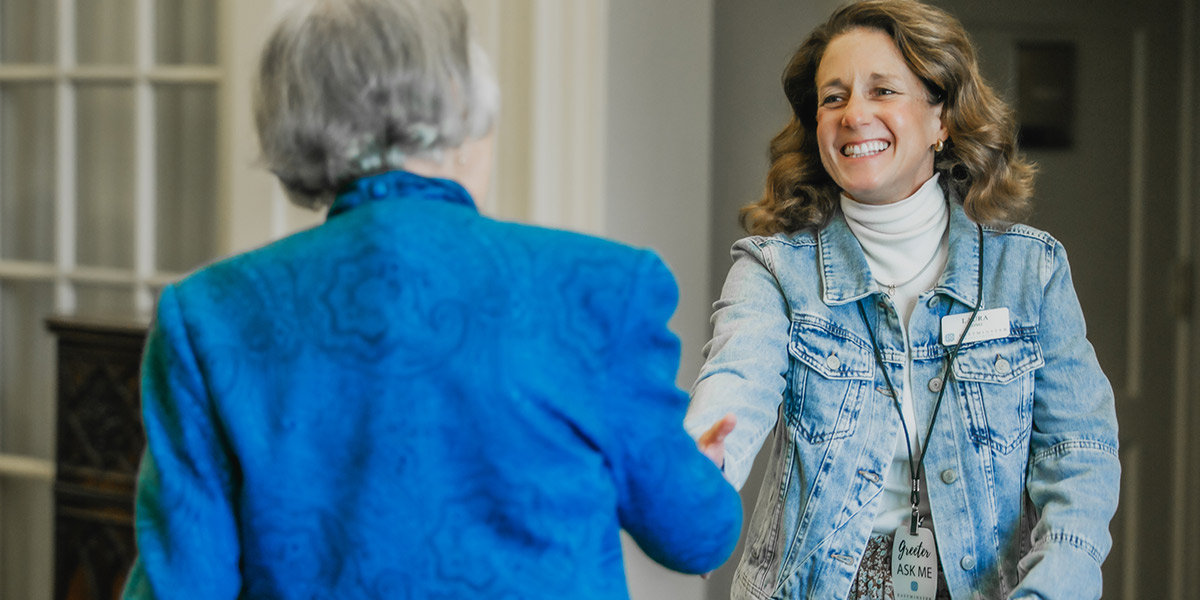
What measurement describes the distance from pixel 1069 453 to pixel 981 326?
0.18 metres

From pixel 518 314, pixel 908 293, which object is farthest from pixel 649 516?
pixel 908 293

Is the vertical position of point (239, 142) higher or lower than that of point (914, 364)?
higher

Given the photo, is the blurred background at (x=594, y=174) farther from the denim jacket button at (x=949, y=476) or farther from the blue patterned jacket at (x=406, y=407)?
the denim jacket button at (x=949, y=476)

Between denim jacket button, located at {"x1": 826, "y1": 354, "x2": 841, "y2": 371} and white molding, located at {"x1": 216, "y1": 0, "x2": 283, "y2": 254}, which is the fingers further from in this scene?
white molding, located at {"x1": 216, "y1": 0, "x2": 283, "y2": 254}

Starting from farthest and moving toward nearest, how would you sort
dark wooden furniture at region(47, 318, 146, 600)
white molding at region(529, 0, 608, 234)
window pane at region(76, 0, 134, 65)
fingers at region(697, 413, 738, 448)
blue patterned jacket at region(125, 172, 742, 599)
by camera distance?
window pane at region(76, 0, 134, 65) < dark wooden furniture at region(47, 318, 146, 600) < white molding at region(529, 0, 608, 234) < fingers at region(697, 413, 738, 448) < blue patterned jacket at region(125, 172, 742, 599)

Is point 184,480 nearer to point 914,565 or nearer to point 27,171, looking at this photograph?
point 914,565

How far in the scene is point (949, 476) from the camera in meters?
1.35

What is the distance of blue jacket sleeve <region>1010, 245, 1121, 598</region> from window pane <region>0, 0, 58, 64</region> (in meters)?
3.14

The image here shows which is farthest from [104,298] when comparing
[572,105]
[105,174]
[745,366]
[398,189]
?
[398,189]

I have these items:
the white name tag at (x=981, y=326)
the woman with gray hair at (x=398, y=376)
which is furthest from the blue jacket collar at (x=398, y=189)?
the white name tag at (x=981, y=326)

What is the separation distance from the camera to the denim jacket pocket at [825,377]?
4.60 ft

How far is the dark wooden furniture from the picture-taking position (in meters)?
2.87

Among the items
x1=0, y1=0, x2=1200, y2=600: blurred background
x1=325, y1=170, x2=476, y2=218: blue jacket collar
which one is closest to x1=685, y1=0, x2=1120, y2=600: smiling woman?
x1=0, y1=0, x2=1200, y2=600: blurred background

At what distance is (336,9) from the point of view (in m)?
1.04
